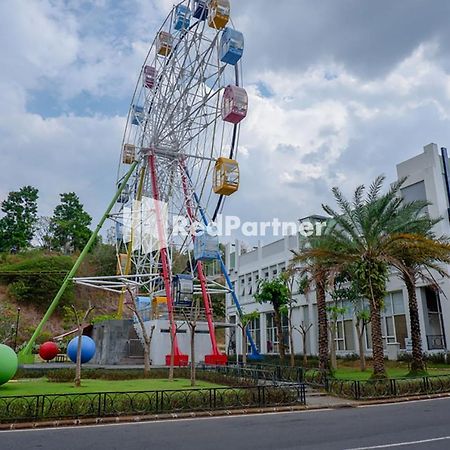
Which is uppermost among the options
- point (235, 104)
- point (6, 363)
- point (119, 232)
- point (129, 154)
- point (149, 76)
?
point (149, 76)

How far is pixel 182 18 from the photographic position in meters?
33.0

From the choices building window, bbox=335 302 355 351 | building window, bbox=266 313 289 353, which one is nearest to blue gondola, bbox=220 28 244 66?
building window, bbox=335 302 355 351

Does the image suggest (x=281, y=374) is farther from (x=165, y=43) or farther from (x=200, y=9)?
(x=165, y=43)

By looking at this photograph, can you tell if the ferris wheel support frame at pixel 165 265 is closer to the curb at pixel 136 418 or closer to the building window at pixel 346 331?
the building window at pixel 346 331

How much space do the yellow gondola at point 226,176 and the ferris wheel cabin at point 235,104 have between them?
2.61 metres

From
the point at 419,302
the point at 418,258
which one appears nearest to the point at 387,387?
the point at 418,258

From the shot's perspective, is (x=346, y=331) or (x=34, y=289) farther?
(x=34, y=289)

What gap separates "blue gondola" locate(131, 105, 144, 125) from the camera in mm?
39456

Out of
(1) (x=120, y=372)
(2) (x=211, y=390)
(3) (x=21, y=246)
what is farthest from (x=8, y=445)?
(3) (x=21, y=246)

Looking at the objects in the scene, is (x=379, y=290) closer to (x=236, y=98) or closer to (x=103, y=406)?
(x=103, y=406)

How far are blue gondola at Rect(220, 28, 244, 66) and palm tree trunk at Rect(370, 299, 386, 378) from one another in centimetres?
1678

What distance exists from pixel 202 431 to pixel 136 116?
32.9 metres

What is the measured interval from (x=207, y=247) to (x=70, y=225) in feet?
153

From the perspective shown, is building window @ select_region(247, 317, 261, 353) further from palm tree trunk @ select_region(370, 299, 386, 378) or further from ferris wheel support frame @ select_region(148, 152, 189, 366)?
palm tree trunk @ select_region(370, 299, 386, 378)
